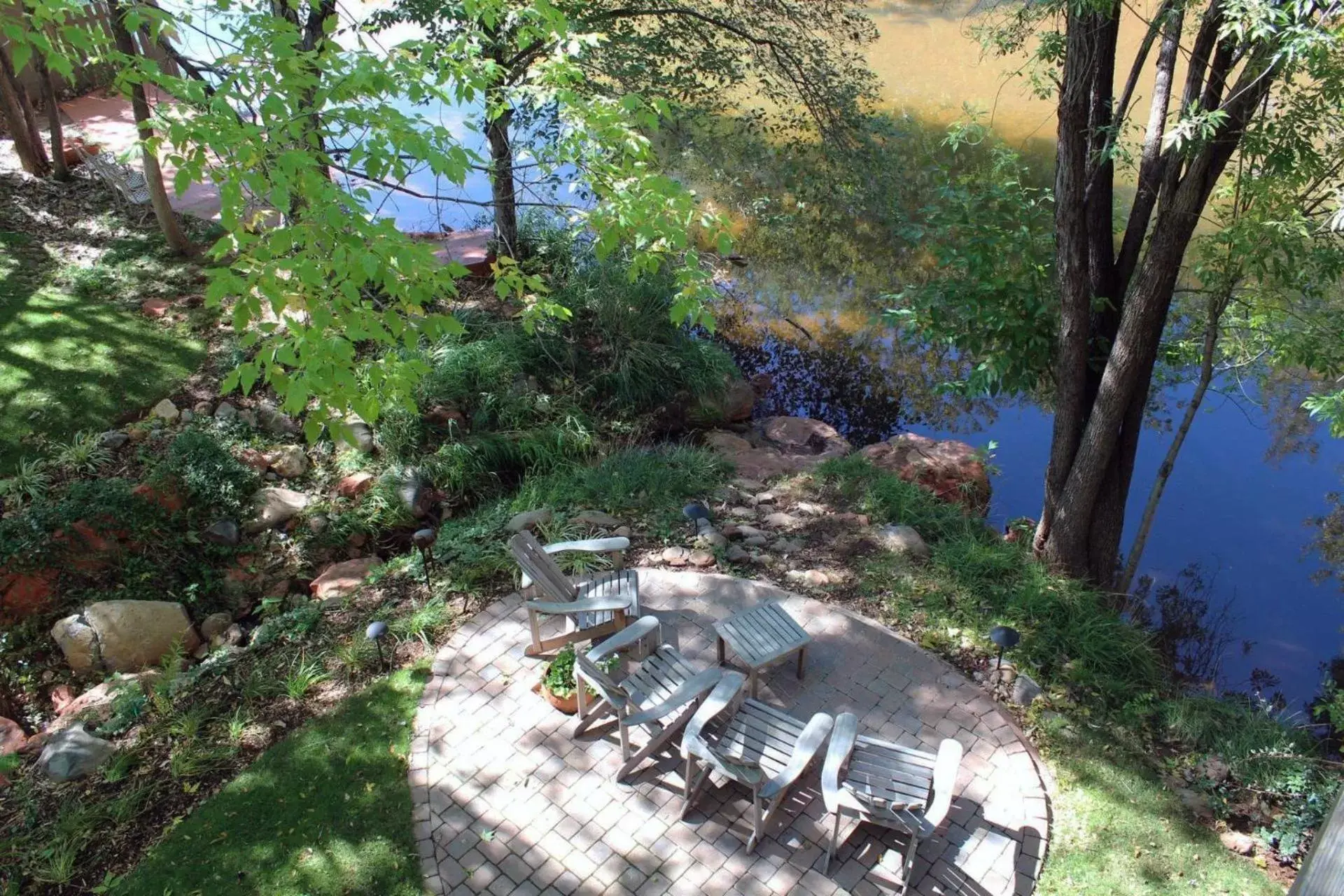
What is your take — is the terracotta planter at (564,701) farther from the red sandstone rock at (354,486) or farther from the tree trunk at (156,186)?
the tree trunk at (156,186)

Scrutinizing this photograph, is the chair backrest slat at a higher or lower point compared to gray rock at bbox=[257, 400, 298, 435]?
higher

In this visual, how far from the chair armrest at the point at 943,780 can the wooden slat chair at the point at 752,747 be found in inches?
21.5

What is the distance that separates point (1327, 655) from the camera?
7.88 m

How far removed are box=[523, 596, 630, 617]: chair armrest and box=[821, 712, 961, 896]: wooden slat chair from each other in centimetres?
144

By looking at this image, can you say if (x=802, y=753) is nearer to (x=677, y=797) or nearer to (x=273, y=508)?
(x=677, y=797)

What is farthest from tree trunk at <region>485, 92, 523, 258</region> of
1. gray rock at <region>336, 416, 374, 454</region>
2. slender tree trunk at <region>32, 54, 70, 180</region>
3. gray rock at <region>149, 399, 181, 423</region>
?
slender tree trunk at <region>32, 54, 70, 180</region>

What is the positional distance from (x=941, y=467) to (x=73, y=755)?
703cm

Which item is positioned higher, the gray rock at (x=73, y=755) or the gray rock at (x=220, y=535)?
the gray rock at (x=220, y=535)

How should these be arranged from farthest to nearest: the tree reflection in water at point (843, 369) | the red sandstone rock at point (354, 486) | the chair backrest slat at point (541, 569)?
the tree reflection in water at point (843, 369) → the red sandstone rock at point (354, 486) → the chair backrest slat at point (541, 569)

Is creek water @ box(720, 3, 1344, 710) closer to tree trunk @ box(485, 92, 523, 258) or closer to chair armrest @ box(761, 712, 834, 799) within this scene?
tree trunk @ box(485, 92, 523, 258)

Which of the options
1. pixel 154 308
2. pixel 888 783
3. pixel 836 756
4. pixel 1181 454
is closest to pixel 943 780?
pixel 888 783

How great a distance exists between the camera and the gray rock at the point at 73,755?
4.93m

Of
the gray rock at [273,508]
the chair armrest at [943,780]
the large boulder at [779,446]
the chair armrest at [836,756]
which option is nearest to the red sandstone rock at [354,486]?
the gray rock at [273,508]

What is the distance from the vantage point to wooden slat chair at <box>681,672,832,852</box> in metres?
4.27
